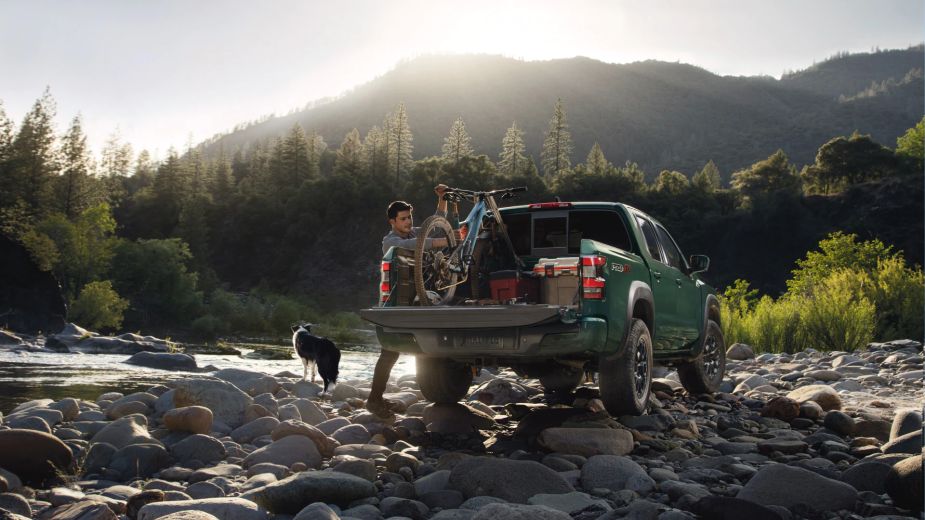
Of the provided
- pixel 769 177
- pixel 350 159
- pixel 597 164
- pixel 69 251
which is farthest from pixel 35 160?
pixel 769 177

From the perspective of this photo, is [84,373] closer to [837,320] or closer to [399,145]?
[837,320]

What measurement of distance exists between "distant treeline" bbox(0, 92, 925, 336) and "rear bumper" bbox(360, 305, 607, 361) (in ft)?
133

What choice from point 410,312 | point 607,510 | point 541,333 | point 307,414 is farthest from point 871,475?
point 307,414

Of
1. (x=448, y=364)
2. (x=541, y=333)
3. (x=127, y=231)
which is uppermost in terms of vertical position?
(x=127, y=231)

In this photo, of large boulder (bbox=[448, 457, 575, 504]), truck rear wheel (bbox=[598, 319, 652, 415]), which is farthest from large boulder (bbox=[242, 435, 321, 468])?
truck rear wheel (bbox=[598, 319, 652, 415])

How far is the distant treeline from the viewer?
50.4m

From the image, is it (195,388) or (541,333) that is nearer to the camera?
(541,333)

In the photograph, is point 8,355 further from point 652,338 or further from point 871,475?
point 871,475

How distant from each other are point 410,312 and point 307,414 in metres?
2.69

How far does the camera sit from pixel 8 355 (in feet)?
71.9

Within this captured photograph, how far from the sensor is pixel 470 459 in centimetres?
512

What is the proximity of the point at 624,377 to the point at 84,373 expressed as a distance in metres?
14.5

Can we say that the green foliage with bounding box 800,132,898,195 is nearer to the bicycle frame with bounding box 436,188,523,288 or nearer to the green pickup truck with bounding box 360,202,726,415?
the green pickup truck with bounding box 360,202,726,415

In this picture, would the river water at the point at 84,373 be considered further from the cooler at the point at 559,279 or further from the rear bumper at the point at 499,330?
the cooler at the point at 559,279
